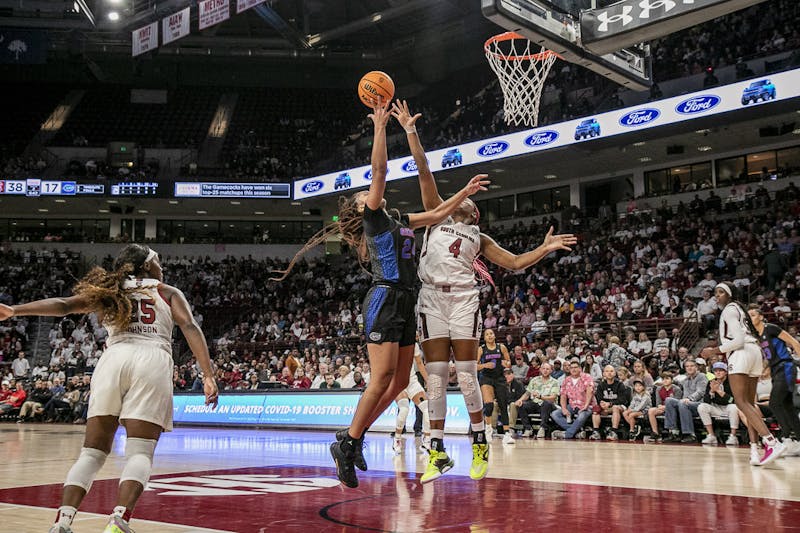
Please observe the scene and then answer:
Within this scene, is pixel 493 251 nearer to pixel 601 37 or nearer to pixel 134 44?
pixel 601 37

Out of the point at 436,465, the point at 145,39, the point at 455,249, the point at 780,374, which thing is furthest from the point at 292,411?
the point at 145,39

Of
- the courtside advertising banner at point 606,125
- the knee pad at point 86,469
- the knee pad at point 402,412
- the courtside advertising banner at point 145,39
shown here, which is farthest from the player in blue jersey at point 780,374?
the courtside advertising banner at point 145,39

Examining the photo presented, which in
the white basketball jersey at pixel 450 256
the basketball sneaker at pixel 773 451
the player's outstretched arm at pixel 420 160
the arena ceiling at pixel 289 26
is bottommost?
the basketball sneaker at pixel 773 451

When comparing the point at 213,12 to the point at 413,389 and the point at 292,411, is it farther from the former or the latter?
the point at 413,389

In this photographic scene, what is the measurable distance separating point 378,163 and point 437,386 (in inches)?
71.2

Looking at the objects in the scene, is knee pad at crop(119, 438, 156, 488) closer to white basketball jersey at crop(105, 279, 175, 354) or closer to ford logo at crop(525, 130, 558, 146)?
white basketball jersey at crop(105, 279, 175, 354)

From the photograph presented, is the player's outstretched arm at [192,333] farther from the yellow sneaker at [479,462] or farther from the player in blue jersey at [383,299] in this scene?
the yellow sneaker at [479,462]

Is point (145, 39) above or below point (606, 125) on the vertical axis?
above

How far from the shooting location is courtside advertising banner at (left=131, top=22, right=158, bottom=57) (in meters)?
24.5

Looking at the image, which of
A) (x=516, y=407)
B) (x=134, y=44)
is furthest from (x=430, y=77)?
(x=516, y=407)

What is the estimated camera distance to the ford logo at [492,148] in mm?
24391

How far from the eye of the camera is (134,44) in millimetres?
25000

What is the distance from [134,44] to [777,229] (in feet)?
67.1

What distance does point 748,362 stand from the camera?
26.9 ft
